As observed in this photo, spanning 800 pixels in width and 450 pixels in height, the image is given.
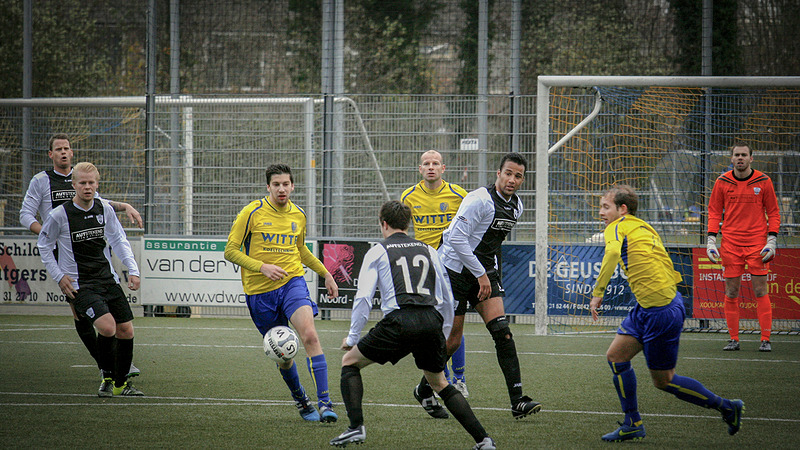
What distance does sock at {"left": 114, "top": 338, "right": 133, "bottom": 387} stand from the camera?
272 inches

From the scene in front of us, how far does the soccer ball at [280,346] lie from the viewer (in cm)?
584

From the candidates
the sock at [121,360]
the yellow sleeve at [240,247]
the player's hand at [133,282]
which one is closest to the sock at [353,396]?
the yellow sleeve at [240,247]

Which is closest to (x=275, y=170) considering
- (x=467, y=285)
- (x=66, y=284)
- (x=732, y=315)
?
(x=467, y=285)

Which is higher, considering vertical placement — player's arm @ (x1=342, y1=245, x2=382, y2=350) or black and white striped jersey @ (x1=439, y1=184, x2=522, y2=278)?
black and white striped jersey @ (x1=439, y1=184, x2=522, y2=278)

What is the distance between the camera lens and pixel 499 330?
633 cm

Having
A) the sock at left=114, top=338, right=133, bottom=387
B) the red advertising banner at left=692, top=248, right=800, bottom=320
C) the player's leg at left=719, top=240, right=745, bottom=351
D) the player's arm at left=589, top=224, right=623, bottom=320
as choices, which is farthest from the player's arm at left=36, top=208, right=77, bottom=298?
the red advertising banner at left=692, top=248, right=800, bottom=320

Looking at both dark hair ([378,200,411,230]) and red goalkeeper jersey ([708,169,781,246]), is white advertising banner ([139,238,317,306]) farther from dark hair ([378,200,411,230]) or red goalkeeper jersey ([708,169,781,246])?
dark hair ([378,200,411,230])

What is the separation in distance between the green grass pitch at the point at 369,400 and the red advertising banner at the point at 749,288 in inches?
29.5

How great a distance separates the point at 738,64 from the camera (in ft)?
55.4

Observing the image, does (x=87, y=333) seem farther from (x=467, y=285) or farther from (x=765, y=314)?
(x=765, y=314)

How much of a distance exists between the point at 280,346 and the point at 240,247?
892 millimetres

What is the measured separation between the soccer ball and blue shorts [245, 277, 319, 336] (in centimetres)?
29

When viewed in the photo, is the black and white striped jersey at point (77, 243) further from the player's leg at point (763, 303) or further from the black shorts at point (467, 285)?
the player's leg at point (763, 303)

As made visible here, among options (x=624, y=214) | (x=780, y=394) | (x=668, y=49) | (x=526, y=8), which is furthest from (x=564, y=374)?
(x=526, y=8)
